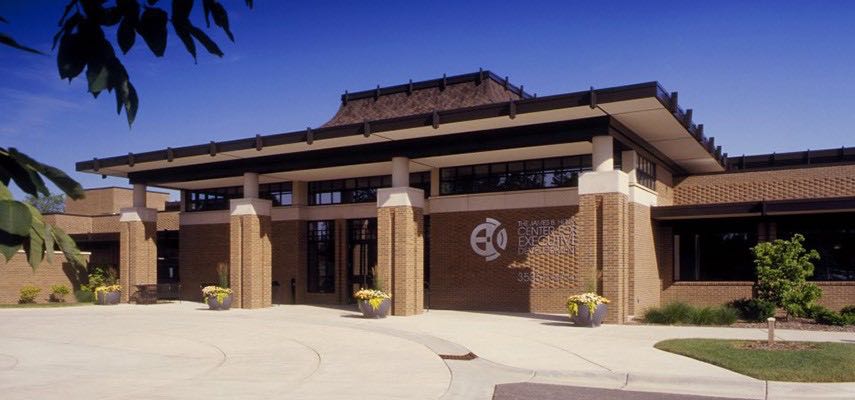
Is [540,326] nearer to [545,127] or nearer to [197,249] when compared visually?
[545,127]

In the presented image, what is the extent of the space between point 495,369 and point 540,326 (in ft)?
24.6

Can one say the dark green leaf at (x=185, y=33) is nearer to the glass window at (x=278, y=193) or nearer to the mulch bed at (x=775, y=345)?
the mulch bed at (x=775, y=345)

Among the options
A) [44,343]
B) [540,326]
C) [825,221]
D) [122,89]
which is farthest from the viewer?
[825,221]

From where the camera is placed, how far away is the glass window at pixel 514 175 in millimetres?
25078

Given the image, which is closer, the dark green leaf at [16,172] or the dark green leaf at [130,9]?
the dark green leaf at [16,172]

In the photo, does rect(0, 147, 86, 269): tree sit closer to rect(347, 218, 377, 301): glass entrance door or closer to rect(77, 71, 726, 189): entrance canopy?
rect(77, 71, 726, 189): entrance canopy

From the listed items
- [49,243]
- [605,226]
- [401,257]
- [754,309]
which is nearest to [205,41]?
[49,243]

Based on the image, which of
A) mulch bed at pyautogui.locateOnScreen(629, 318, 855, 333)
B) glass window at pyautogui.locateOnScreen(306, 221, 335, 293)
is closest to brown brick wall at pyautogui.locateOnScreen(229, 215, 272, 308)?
glass window at pyautogui.locateOnScreen(306, 221, 335, 293)

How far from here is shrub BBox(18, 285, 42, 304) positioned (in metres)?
32.9

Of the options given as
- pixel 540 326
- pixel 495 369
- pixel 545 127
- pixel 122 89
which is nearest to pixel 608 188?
pixel 545 127

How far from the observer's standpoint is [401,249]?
24281 mm

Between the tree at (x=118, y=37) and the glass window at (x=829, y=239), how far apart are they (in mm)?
26037

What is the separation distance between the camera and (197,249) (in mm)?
34469

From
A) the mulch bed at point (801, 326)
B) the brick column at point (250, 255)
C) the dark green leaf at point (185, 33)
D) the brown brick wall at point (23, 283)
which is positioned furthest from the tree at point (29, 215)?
the brown brick wall at point (23, 283)
